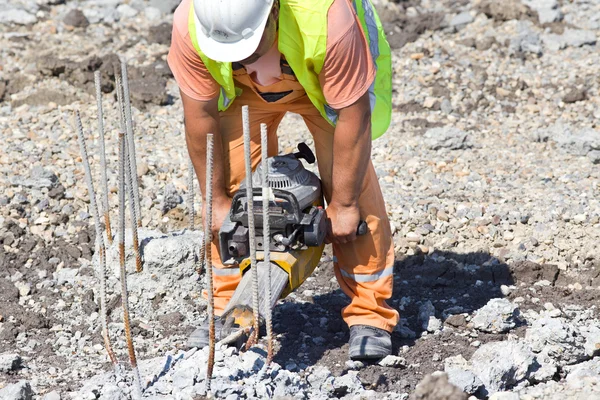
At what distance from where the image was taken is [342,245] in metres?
4.61

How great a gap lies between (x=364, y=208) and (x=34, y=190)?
2717 mm

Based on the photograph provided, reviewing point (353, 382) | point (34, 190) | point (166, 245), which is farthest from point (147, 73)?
point (353, 382)

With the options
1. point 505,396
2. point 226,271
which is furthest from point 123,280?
point 505,396

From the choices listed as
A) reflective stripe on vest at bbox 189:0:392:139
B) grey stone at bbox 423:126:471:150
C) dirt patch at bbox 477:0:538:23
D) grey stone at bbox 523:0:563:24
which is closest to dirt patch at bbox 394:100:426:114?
grey stone at bbox 423:126:471:150

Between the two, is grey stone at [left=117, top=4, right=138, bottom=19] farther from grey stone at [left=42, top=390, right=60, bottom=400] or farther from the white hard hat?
grey stone at [left=42, top=390, right=60, bottom=400]

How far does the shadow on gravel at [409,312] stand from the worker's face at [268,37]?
59.0 inches

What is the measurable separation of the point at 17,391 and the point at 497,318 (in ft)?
7.65

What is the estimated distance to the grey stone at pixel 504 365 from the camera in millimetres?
4113

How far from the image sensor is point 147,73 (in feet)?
27.3

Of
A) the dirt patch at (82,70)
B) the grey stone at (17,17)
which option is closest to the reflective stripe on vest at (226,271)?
the dirt patch at (82,70)

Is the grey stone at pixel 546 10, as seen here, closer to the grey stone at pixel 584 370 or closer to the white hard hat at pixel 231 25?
the grey stone at pixel 584 370

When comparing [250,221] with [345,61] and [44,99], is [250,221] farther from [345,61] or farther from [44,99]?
[44,99]

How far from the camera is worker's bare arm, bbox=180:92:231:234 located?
423cm

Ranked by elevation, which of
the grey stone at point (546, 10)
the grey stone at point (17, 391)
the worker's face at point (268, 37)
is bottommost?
the grey stone at point (546, 10)
